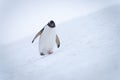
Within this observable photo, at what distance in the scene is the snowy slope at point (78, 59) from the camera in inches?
74.9

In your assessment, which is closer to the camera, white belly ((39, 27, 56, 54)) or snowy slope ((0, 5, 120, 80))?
snowy slope ((0, 5, 120, 80))

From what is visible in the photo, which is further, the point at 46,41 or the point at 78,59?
the point at 46,41

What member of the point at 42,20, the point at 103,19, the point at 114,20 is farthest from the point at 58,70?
the point at 42,20

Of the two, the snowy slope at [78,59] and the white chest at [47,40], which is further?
the white chest at [47,40]

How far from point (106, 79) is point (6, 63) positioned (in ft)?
2.98

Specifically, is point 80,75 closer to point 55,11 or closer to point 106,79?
point 106,79

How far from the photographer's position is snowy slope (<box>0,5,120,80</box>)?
1903 millimetres

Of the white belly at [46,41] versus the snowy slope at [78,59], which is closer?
the snowy slope at [78,59]

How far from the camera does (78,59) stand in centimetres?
213

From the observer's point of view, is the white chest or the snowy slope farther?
the white chest

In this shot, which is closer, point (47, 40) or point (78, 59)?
point (78, 59)

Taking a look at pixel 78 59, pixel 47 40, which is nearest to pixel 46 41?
pixel 47 40

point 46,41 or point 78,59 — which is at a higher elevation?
point 46,41

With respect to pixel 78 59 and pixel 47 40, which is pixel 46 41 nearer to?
pixel 47 40
